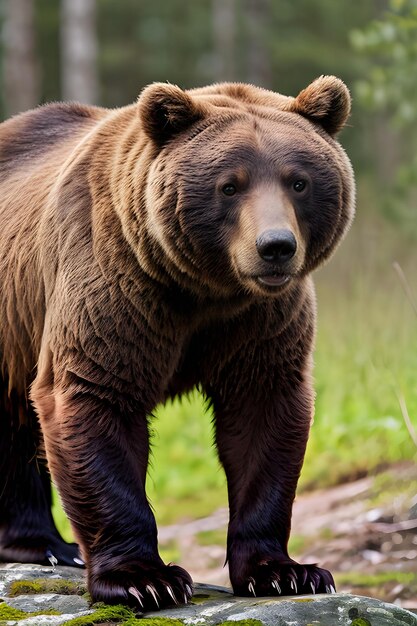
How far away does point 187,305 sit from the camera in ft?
16.5

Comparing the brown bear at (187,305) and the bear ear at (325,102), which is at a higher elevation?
the bear ear at (325,102)

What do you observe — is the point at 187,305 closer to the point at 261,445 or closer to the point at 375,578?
the point at 261,445

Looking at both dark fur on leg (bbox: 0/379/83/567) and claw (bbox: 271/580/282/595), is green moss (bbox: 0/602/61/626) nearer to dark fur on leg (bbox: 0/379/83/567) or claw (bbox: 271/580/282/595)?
claw (bbox: 271/580/282/595)

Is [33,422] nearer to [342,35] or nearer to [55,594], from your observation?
[55,594]

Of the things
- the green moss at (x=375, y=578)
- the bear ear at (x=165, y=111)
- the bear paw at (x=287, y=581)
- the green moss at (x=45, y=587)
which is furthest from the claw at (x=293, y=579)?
the bear ear at (x=165, y=111)

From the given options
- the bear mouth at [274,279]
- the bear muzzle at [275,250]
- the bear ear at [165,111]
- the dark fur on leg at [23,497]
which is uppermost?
the bear ear at [165,111]

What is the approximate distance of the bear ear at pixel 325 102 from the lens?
16.3 ft

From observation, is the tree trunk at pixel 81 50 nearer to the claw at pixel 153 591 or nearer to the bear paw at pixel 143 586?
the bear paw at pixel 143 586

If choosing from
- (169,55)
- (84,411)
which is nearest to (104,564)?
(84,411)

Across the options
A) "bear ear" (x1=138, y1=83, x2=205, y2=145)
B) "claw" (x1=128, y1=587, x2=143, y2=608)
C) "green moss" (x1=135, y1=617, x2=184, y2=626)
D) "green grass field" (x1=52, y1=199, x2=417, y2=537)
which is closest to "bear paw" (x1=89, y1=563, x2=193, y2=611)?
"claw" (x1=128, y1=587, x2=143, y2=608)

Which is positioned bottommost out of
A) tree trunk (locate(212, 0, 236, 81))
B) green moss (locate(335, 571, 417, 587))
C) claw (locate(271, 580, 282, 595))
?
green moss (locate(335, 571, 417, 587))

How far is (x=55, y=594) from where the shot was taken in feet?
16.2

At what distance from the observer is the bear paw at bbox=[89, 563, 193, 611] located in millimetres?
4668

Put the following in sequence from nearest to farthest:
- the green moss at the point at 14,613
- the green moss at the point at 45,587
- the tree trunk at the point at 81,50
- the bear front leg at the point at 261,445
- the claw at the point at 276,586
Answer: the green moss at the point at 14,613, the claw at the point at 276,586, the green moss at the point at 45,587, the bear front leg at the point at 261,445, the tree trunk at the point at 81,50
